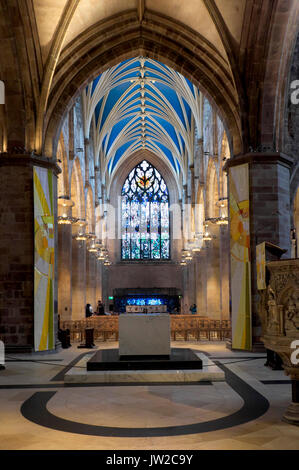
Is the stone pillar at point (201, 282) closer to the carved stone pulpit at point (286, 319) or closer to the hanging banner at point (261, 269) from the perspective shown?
the hanging banner at point (261, 269)

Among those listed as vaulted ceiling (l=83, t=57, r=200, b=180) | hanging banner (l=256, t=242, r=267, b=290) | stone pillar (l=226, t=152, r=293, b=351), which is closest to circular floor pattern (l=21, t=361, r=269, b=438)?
hanging banner (l=256, t=242, r=267, b=290)

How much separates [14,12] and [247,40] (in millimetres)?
6984

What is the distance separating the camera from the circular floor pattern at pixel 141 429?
5770mm

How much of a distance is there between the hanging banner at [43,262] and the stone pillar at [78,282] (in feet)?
38.0

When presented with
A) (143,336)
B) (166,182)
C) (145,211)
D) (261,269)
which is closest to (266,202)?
(143,336)

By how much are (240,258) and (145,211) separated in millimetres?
30038

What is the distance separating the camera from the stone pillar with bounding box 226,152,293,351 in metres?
14.4

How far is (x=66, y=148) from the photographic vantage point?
2178cm

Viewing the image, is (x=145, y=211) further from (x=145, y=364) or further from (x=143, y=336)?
(x=145, y=364)

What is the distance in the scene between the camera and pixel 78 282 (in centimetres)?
2684

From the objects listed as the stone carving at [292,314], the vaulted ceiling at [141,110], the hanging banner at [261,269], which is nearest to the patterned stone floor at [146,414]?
the stone carving at [292,314]

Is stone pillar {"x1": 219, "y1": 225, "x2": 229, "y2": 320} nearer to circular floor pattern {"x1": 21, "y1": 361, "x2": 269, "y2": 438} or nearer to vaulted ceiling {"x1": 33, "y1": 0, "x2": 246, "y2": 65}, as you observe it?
vaulted ceiling {"x1": 33, "y1": 0, "x2": 246, "y2": 65}

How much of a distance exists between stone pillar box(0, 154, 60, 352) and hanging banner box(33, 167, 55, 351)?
134 mm

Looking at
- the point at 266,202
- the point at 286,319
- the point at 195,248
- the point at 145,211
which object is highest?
the point at 145,211
